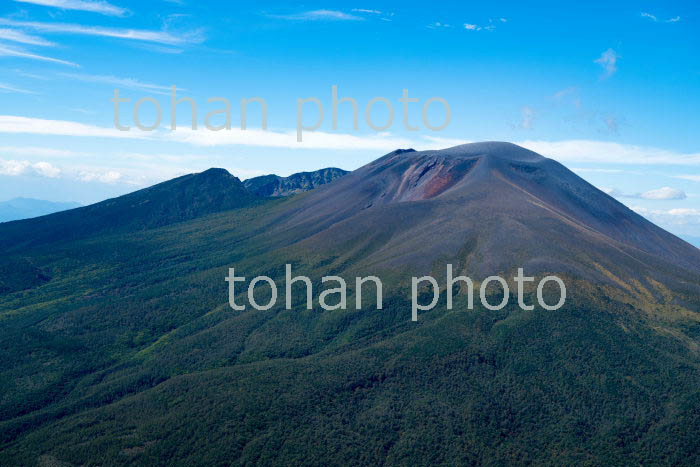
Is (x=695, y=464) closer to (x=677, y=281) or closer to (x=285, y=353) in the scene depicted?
A: (x=677, y=281)

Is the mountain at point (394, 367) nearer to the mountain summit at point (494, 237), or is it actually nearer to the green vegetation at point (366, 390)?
the green vegetation at point (366, 390)

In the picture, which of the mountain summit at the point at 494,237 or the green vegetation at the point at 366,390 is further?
the mountain summit at the point at 494,237

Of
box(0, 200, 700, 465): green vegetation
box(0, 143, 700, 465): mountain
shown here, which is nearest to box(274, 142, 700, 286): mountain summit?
box(0, 143, 700, 465): mountain

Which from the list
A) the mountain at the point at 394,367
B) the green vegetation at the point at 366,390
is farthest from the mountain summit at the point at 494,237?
the green vegetation at the point at 366,390

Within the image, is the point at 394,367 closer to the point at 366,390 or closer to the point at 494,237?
the point at 366,390

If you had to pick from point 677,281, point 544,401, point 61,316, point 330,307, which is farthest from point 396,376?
point 61,316

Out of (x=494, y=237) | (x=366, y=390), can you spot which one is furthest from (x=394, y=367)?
(x=494, y=237)

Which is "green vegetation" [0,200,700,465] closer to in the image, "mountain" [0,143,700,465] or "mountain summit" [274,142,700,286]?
"mountain" [0,143,700,465]

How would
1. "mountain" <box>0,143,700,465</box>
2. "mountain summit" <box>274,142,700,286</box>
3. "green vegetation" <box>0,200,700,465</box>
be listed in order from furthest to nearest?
1. "mountain summit" <box>274,142,700,286</box>
2. "mountain" <box>0,143,700,465</box>
3. "green vegetation" <box>0,200,700,465</box>
